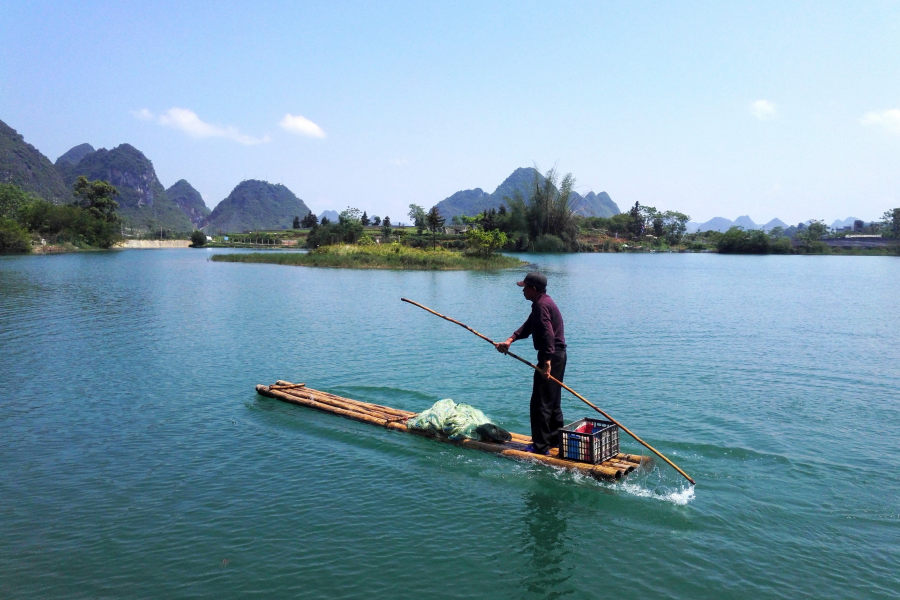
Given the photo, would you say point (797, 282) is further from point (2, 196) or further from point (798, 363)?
point (2, 196)

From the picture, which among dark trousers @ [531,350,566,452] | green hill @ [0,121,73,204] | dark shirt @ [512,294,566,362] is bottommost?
dark trousers @ [531,350,566,452]

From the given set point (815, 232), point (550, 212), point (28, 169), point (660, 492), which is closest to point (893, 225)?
point (815, 232)

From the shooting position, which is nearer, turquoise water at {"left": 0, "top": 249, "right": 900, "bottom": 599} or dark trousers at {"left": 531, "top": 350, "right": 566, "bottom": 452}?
turquoise water at {"left": 0, "top": 249, "right": 900, "bottom": 599}

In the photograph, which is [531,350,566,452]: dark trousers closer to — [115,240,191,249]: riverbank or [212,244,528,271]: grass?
[212,244,528,271]: grass

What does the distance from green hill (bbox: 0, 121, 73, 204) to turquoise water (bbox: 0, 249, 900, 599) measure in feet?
584

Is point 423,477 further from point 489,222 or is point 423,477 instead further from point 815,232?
point 815,232

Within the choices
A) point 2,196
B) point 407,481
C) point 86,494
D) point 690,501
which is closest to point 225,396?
point 86,494

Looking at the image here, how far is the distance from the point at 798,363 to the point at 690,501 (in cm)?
944

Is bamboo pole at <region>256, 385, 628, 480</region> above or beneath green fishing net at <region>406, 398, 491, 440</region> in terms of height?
A: beneath

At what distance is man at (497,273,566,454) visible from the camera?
7305mm

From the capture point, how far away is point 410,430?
8.74 metres

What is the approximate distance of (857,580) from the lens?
17.3ft

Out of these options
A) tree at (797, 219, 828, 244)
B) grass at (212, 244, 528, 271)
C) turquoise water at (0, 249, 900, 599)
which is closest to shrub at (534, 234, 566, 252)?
grass at (212, 244, 528, 271)

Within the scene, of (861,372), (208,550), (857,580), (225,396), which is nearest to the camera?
(857,580)
